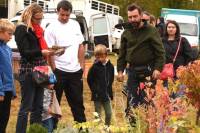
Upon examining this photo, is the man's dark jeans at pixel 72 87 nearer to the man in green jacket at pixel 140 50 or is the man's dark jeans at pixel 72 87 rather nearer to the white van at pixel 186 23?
the man in green jacket at pixel 140 50

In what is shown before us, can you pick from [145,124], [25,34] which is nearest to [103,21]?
[25,34]

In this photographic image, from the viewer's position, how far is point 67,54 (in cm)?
729

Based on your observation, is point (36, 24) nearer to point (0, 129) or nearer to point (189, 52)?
point (0, 129)

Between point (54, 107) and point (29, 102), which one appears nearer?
point (29, 102)

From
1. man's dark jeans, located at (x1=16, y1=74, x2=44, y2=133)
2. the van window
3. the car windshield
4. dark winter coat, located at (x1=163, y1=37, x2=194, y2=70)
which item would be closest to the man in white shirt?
man's dark jeans, located at (x1=16, y1=74, x2=44, y2=133)

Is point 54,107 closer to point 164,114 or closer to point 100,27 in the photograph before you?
point 164,114

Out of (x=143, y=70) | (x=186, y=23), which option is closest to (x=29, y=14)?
(x=143, y=70)

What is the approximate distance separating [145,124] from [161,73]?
8.31 ft

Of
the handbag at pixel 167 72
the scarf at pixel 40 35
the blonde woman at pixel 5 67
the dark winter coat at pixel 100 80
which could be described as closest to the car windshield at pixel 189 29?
the dark winter coat at pixel 100 80

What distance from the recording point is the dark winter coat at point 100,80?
27.3ft

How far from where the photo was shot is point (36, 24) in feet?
22.3

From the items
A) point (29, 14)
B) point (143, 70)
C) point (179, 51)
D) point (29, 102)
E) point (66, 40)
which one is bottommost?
point (29, 102)

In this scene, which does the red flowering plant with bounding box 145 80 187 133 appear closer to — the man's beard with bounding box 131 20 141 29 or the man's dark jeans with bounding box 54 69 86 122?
the man's beard with bounding box 131 20 141 29

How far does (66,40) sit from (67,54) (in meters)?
0.18
